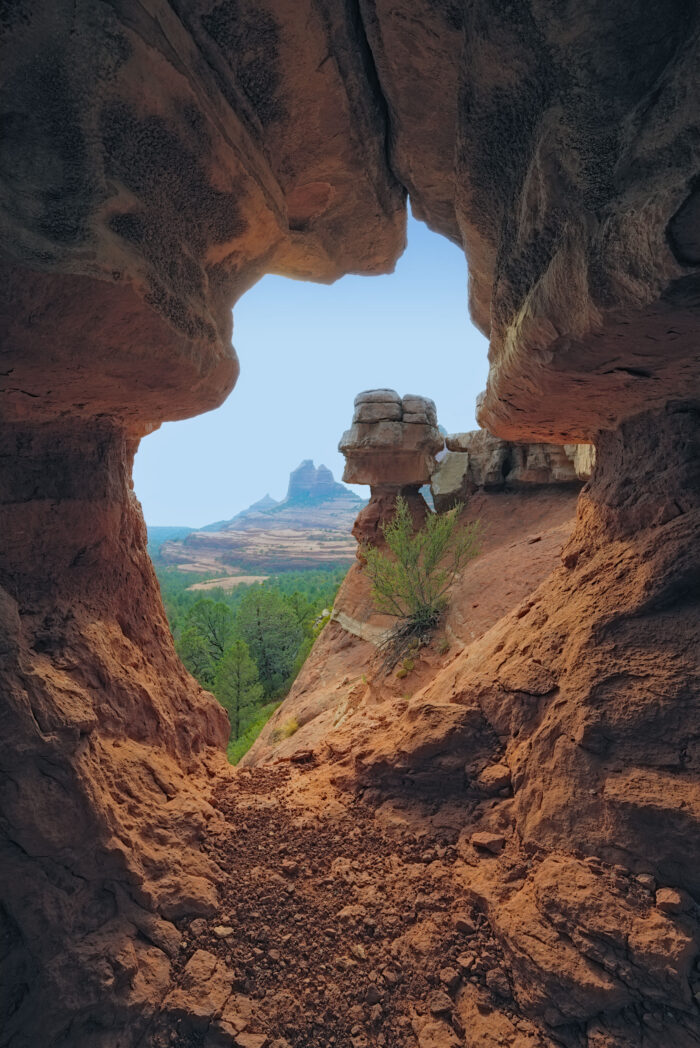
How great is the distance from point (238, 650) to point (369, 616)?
579 centimetres

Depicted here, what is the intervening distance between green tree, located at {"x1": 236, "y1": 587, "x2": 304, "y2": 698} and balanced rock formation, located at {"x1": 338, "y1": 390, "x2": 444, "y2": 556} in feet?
27.6

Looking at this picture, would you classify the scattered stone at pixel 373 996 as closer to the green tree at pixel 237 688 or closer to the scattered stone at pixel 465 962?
the scattered stone at pixel 465 962

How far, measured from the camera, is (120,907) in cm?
238

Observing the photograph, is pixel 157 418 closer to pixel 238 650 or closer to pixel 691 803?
pixel 691 803

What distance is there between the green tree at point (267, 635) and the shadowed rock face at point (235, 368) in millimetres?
16206

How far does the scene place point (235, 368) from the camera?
3076 millimetres

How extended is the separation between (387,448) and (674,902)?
33.4ft

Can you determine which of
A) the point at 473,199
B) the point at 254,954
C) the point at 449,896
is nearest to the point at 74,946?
the point at 254,954

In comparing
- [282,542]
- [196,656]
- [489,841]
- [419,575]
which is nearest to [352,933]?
[489,841]

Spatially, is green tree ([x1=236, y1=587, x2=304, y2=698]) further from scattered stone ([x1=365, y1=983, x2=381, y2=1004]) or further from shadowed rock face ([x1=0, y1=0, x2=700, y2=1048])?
scattered stone ([x1=365, y1=983, x2=381, y2=1004])

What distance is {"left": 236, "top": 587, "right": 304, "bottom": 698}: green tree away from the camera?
18938 millimetres

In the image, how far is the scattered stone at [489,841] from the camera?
2.59m

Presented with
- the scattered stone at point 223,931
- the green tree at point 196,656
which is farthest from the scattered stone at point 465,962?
the green tree at point 196,656

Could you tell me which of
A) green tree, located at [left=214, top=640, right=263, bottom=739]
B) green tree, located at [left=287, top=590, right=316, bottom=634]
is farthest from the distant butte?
green tree, located at [left=214, top=640, right=263, bottom=739]
